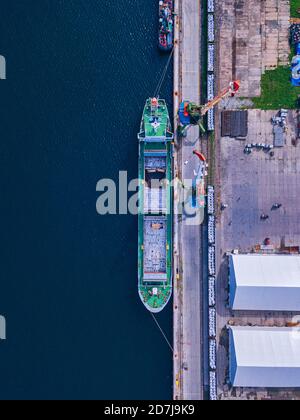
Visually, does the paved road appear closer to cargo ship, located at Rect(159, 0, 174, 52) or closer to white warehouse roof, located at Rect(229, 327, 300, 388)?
cargo ship, located at Rect(159, 0, 174, 52)

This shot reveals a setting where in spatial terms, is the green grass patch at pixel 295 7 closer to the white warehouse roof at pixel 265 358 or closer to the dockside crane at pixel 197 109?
the dockside crane at pixel 197 109

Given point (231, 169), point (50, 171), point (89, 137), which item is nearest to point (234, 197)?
point (231, 169)

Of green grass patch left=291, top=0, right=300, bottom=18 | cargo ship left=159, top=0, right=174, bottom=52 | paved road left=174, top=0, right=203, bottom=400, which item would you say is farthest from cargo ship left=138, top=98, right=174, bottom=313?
green grass patch left=291, top=0, right=300, bottom=18

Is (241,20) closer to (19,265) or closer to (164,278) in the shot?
(164,278)

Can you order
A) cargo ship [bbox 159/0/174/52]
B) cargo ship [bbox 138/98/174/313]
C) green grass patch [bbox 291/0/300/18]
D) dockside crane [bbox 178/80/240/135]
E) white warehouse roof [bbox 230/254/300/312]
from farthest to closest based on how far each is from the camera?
green grass patch [bbox 291/0/300/18]
cargo ship [bbox 159/0/174/52]
cargo ship [bbox 138/98/174/313]
dockside crane [bbox 178/80/240/135]
white warehouse roof [bbox 230/254/300/312]

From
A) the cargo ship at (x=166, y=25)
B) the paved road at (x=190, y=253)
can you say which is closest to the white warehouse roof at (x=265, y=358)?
the paved road at (x=190, y=253)

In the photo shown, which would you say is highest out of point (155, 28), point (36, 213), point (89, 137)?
point (155, 28)

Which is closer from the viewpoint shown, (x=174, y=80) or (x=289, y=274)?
(x=289, y=274)

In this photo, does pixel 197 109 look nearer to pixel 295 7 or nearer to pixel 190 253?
pixel 190 253
